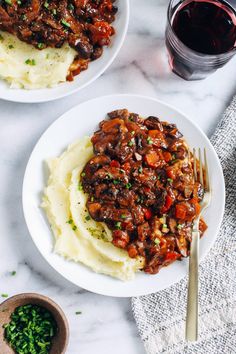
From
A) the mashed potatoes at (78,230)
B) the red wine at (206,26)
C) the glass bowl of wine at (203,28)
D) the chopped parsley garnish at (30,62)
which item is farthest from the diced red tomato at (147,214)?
the chopped parsley garnish at (30,62)

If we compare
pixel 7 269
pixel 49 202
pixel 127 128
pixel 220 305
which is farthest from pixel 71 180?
pixel 220 305

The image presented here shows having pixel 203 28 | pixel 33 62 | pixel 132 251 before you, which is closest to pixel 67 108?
pixel 33 62

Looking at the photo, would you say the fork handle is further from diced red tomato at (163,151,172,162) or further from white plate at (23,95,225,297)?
diced red tomato at (163,151,172,162)

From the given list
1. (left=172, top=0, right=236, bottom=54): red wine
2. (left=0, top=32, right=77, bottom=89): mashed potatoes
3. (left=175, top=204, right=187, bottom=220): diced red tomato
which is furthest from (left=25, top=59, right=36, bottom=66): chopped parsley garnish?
(left=175, top=204, right=187, bottom=220): diced red tomato

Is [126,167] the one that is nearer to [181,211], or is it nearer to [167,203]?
[167,203]

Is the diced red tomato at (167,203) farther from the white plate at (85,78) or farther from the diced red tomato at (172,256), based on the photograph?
the white plate at (85,78)
